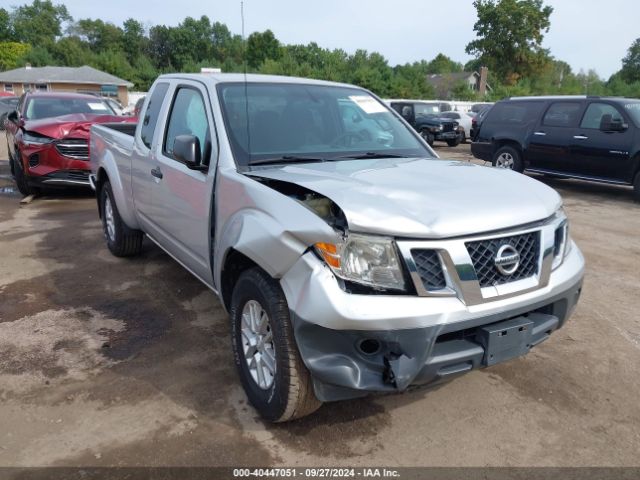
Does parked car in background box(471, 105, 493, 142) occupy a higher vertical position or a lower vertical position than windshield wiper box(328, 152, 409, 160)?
lower

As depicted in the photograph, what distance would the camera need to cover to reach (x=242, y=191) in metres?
2.91

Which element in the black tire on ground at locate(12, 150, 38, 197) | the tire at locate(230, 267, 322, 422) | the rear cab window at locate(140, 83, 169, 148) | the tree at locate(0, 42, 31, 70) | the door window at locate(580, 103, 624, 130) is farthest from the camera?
the tree at locate(0, 42, 31, 70)

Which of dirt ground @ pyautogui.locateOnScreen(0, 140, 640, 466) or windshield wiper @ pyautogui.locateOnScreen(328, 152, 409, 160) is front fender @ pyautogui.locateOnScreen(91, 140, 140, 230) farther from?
windshield wiper @ pyautogui.locateOnScreen(328, 152, 409, 160)

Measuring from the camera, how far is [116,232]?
18.3ft

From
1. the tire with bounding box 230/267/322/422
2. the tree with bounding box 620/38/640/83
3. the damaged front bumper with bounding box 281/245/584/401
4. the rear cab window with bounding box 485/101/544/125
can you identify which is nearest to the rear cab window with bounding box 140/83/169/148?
the tire with bounding box 230/267/322/422

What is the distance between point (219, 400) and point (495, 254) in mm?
1755

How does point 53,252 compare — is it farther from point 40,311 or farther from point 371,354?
point 371,354

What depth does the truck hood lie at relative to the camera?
2377 millimetres

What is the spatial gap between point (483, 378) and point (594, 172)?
787cm

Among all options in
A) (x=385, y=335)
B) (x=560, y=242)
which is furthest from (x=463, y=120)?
(x=385, y=335)

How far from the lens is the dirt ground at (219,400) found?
2682 millimetres

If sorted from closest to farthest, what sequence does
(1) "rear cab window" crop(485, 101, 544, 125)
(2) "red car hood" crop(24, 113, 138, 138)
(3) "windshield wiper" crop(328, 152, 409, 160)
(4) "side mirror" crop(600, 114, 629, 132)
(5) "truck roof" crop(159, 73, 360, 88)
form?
(3) "windshield wiper" crop(328, 152, 409, 160), (5) "truck roof" crop(159, 73, 360, 88), (2) "red car hood" crop(24, 113, 138, 138), (4) "side mirror" crop(600, 114, 629, 132), (1) "rear cab window" crop(485, 101, 544, 125)

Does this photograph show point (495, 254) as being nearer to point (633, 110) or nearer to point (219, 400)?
point (219, 400)

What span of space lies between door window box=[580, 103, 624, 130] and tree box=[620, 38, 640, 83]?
64162mm
